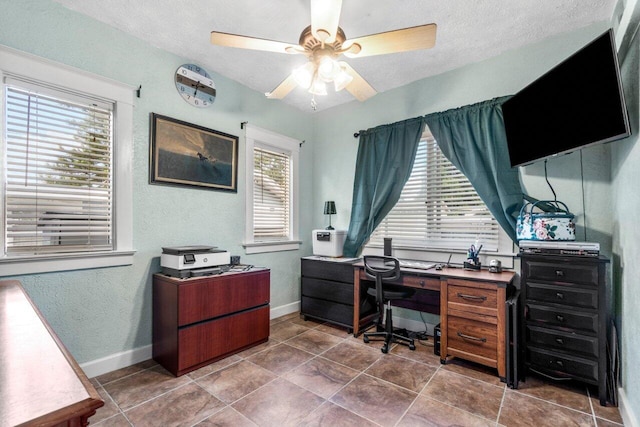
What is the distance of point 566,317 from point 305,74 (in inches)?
97.0

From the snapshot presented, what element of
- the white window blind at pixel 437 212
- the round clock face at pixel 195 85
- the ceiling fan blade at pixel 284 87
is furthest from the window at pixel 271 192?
the white window blind at pixel 437 212

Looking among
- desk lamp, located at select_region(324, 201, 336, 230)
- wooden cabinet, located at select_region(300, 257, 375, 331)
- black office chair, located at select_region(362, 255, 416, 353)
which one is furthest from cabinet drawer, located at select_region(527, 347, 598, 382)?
desk lamp, located at select_region(324, 201, 336, 230)

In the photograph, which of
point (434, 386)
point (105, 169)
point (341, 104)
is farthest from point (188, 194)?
point (434, 386)

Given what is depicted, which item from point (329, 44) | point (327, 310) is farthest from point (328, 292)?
point (329, 44)

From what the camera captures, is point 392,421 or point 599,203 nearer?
point 392,421

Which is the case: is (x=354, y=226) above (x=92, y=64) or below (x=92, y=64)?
below

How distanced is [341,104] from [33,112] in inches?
123

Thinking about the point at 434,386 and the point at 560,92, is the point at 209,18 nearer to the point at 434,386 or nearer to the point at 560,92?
the point at 560,92

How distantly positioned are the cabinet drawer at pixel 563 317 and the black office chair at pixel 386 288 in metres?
0.95

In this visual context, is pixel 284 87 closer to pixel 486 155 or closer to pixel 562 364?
pixel 486 155

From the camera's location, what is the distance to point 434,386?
7.44 ft

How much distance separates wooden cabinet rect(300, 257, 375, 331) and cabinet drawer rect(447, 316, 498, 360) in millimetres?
1023

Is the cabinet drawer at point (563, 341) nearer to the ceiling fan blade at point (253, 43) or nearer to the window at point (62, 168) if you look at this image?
the ceiling fan blade at point (253, 43)

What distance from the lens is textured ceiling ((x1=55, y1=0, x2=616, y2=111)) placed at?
225cm
